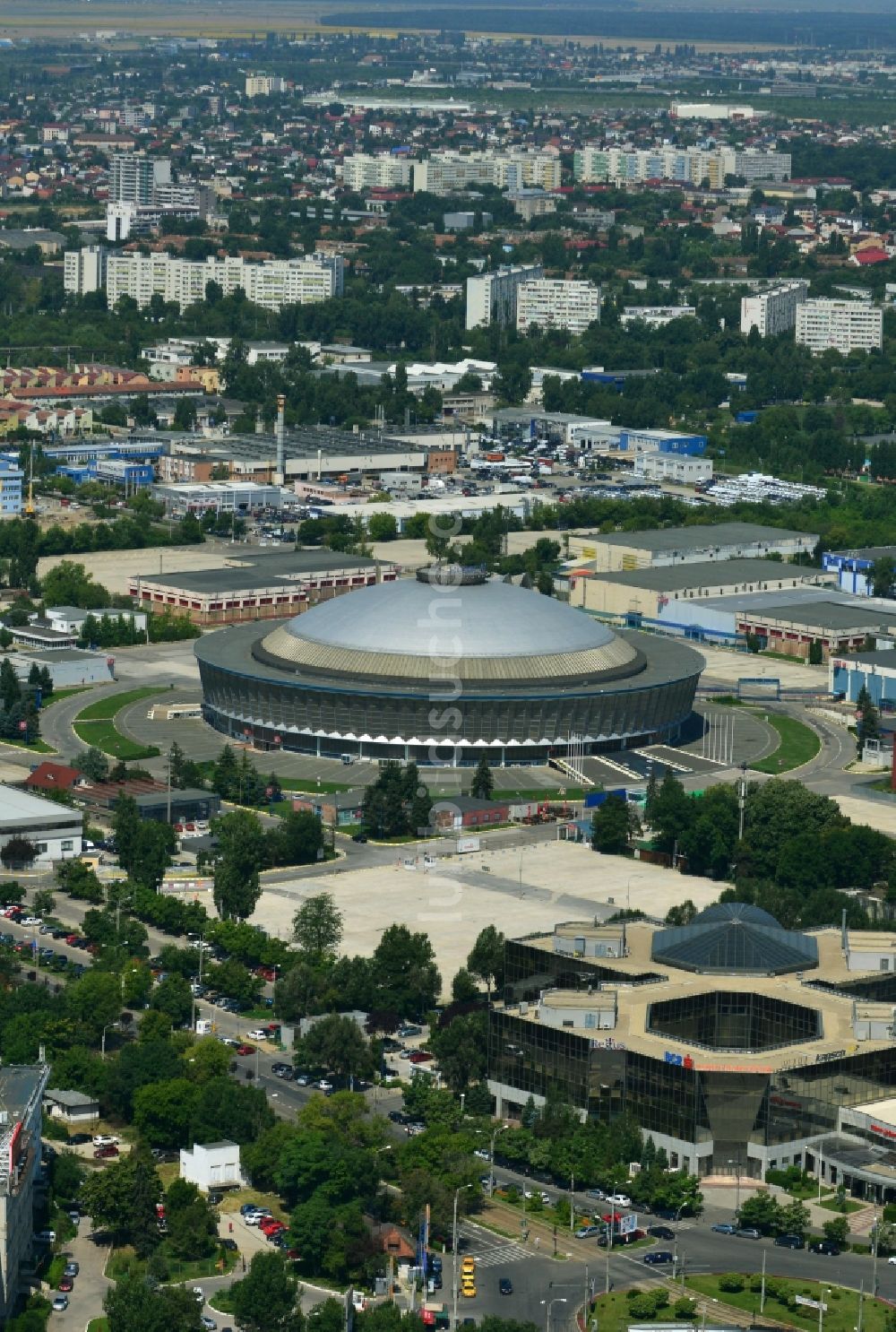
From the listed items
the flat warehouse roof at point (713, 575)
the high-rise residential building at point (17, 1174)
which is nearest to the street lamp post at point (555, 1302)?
the high-rise residential building at point (17, 1174)

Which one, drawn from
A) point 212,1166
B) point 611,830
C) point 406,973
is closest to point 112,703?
point 611,830

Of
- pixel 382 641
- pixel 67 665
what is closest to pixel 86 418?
pixel 67 665

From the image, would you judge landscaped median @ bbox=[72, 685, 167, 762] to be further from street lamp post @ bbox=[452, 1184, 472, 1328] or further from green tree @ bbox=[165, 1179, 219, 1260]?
street lamp post @ bbox=[452, 1184, 472, 1328]

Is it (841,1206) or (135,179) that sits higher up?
(135,179)

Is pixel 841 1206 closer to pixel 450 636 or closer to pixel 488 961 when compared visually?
pixel 488 961

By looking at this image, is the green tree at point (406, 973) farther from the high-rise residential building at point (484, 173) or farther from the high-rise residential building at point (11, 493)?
the high-rise residential building at point (484, 173)

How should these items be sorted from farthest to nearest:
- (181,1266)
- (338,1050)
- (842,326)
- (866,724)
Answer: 1. (842,326)
2. (866,724)
3. (338,1050)
4. (181,1266)
